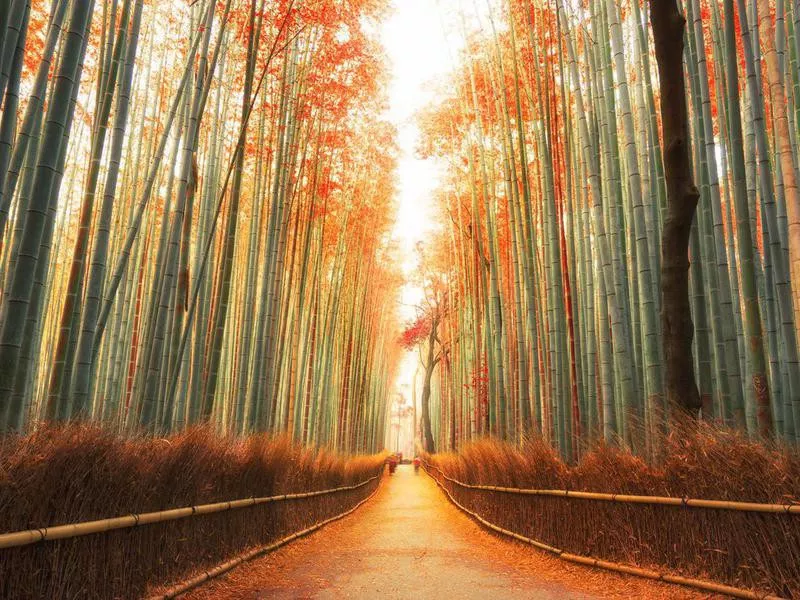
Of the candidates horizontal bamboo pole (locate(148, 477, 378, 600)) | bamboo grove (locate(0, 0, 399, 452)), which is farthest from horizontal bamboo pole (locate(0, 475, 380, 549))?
bamboo grove (locate(0, 0, 399, 452))

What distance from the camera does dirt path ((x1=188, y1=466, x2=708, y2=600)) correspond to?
2.85 meters

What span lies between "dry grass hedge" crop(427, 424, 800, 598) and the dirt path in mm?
155

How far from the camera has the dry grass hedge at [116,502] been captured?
1605 mm

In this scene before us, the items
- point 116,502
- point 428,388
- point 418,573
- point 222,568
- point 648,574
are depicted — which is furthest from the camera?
point 428,388

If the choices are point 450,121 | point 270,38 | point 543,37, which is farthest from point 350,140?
point 543,37

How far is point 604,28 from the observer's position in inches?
156

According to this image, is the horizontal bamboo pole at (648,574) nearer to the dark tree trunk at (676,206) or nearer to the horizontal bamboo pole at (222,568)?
the dark tree trunk at (676,206)

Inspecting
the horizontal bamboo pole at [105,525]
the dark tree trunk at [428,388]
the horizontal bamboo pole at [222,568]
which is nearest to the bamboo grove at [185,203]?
the horizontal bamboo pole at [105,525]

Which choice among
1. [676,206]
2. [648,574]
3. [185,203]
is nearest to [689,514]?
[648,574]

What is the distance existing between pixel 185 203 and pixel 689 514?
3002mm

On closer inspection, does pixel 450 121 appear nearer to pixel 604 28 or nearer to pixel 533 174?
pixel 533 174

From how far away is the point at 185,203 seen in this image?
11.6ft

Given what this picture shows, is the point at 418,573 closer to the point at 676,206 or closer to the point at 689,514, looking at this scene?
the point at 689,514

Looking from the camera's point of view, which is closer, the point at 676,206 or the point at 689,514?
the point at 689,514
